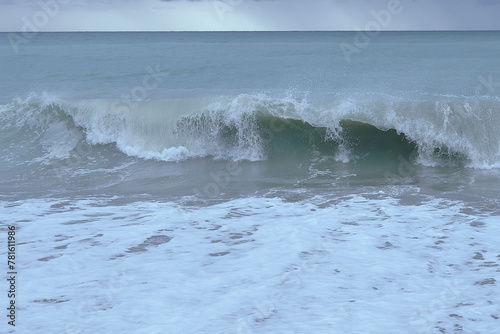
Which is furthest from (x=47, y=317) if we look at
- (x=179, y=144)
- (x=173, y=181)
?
(x=179, y=144)

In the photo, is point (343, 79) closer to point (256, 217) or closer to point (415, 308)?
point (256, 217)

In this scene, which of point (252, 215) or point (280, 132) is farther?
point (280, 132)

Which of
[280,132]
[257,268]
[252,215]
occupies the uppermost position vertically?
[280,132]

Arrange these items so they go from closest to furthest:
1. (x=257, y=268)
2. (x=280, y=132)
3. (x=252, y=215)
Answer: (x=257, y=268) < (x=252, y=215) < (x=280, y=132)

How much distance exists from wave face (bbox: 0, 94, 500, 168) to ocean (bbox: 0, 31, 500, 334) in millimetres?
32

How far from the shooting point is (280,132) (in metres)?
10.2

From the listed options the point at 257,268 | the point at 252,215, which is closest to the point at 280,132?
the point at 252,215

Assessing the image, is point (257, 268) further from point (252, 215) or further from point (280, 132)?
point (280, 132)

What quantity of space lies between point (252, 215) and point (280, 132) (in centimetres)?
425

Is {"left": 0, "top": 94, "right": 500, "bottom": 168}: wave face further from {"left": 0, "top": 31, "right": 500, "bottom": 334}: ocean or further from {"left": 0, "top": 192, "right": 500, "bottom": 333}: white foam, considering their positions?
{"left": 0, "top": 192, "right": 500, "bottom": 333}: white foam

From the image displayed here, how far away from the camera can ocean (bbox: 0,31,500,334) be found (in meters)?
3.82

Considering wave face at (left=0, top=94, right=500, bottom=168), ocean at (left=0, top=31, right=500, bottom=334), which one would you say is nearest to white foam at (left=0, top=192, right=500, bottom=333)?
ocean at (left=0, top=31, right=500, bottom=334)

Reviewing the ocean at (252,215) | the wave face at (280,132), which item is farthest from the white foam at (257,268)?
the wave face at (280,132)

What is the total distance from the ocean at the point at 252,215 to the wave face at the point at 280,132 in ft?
0.11
